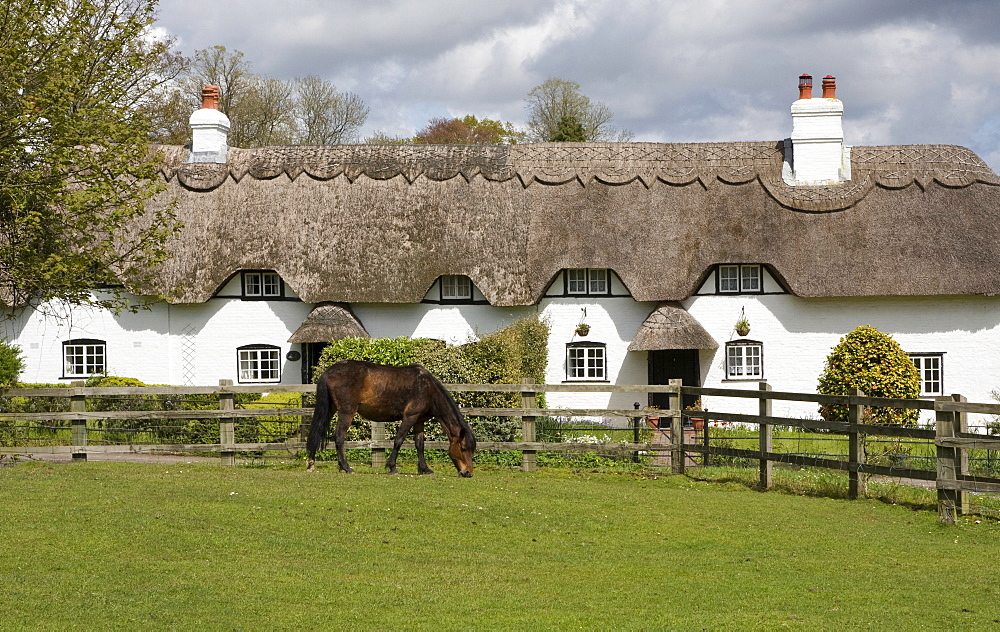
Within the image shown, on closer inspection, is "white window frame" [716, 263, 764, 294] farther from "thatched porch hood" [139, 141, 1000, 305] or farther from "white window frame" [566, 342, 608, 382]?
"white window frame" [566, 342, 608, 382]

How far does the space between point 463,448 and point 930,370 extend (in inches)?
670

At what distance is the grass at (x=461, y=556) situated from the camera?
7.29 meters

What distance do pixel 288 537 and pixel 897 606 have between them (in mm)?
5380

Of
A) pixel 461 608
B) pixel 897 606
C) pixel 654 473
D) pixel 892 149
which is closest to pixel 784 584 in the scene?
pixel 897 606

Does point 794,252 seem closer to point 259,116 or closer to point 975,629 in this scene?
point 975,629

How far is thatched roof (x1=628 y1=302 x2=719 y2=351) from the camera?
84.8 ft

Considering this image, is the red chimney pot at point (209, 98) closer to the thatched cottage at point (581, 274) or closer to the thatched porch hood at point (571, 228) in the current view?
the thatched porch hood at point (571, 228)

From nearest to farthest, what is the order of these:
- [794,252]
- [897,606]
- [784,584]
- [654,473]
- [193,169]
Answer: [897,606] < [784,584] < [654,473] < [794,252] < [193,169]

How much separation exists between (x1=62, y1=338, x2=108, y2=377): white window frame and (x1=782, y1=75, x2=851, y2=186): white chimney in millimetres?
19179

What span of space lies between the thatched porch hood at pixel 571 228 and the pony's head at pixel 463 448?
480 inches

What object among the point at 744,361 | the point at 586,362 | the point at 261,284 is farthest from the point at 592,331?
the point at 261,284

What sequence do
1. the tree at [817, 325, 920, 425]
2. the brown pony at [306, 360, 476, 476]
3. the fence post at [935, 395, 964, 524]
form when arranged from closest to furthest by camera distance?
the fence post at [935, 395, 964, 524] < the brown pony at [306, 360, 476, 476] < the tree at [817, 325, 920, 425]

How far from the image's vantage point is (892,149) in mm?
29484

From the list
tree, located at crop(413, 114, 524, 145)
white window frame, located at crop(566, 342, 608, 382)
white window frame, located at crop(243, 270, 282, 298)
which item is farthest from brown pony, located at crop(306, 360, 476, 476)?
tree, located at crop(413, 114, 524, 145)
